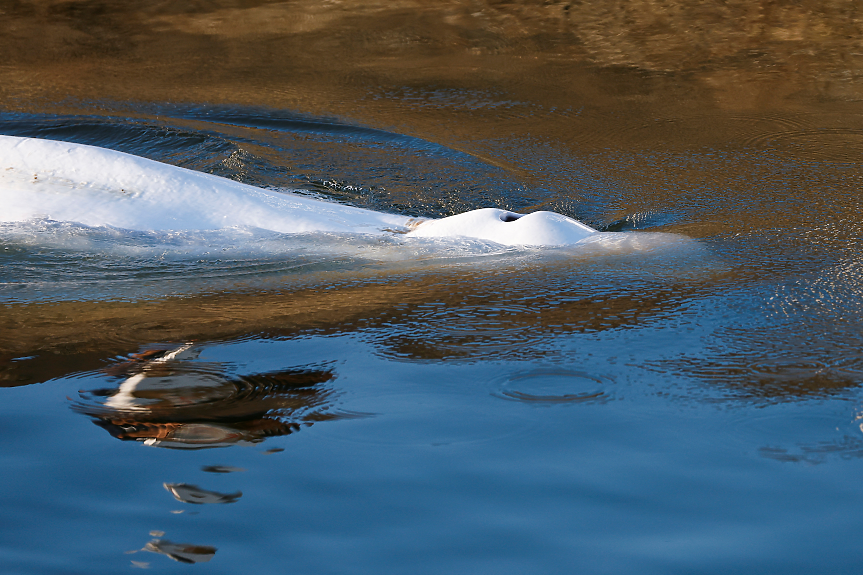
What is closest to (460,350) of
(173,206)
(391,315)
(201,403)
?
(391,315)

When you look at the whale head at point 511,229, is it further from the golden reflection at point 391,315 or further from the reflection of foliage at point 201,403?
the reflection of foliage at point 201,403

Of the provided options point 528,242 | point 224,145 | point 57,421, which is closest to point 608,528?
point 57,421

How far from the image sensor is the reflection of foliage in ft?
4.74

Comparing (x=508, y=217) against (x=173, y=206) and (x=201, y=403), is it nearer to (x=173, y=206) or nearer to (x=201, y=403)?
(x=173, y=206)

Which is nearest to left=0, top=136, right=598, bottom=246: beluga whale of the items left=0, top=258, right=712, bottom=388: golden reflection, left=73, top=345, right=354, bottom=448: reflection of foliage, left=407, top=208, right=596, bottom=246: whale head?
left=407, top=208, right=596, bottom=246: whale head

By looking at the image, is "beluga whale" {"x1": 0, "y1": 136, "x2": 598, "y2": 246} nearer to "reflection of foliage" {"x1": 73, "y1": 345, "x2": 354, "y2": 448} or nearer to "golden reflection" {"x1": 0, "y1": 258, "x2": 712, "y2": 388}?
"golden reflection" {"x1": 0, "y1": 258, "x2": 712, "y2": 388}

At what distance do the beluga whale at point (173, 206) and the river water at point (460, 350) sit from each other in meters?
0.08

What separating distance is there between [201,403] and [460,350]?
1.84ft

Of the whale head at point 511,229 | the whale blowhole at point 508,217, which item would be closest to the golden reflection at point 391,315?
the whale head at point 511,229

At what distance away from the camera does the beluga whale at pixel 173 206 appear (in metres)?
2.63

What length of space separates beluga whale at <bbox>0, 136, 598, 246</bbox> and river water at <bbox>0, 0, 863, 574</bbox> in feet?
0.25

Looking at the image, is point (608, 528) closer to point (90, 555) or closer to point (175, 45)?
point (90, 555)

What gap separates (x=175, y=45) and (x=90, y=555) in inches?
199

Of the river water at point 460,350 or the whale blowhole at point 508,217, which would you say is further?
the whale blowhole at point 508,217
